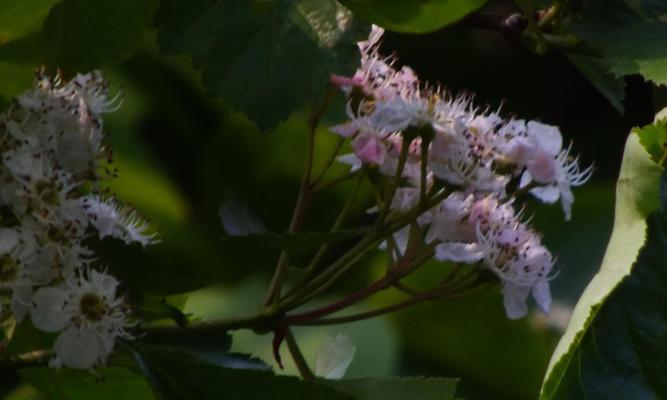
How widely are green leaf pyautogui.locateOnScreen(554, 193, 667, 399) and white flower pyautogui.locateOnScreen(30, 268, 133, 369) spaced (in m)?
0.30

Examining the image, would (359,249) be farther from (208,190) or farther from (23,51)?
(208,190)

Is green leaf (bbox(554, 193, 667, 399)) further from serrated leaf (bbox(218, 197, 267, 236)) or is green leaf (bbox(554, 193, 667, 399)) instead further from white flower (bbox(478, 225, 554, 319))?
serrated leaf (bbox(218, 197, 267, 236))

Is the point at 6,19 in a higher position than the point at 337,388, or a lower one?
higher

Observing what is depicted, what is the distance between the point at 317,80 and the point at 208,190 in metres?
1.80

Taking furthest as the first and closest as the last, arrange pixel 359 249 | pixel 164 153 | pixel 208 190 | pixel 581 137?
pixel 581 137 → pixel 164 153 → pixel 208 190 → pixel 359 249

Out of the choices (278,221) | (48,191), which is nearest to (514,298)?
(48,191)

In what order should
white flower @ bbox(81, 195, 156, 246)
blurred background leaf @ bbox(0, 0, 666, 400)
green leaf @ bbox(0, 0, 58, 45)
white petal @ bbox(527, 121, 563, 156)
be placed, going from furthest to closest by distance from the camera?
blurred background leaf @ bbox(0, 0, 666, 400)
white petal @ bbox(527, 121, 563, 156)
white flower @ bbox(81, 195, 156, 246)
green leaf @ bbox(0, 0, 58, 45)

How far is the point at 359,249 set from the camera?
1.01m

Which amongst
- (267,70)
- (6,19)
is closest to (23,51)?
(6,19)

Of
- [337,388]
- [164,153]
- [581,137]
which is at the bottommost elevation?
[581,137]

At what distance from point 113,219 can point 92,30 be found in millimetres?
145

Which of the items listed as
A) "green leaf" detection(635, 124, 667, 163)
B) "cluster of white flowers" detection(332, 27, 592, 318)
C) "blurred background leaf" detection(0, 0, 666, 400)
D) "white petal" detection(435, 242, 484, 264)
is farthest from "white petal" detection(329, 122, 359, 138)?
"blurred background leaf" detection(0, 0, 666, 400)

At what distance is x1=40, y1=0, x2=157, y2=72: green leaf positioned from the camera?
929mm

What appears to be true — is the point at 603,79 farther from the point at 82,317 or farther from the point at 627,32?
the point at 82,317
